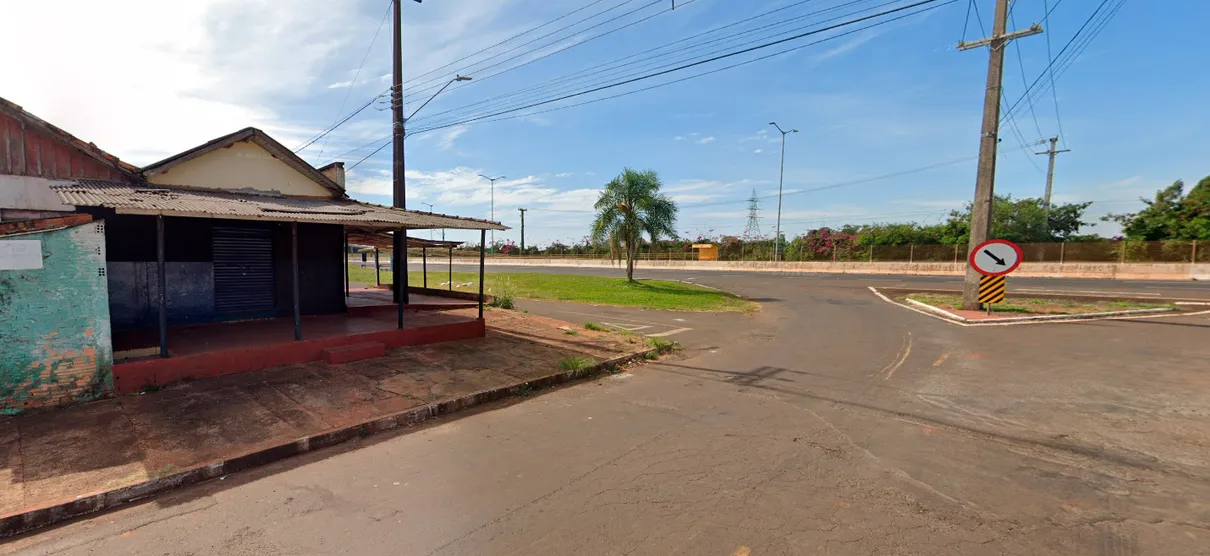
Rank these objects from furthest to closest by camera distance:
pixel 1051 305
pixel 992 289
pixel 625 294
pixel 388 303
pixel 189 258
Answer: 1. pixel 625 294
2. pixel 1051 305
3. pixel 992 289
4. pixel 388 303
5. pixel 189 258

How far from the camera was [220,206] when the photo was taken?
23.7ft

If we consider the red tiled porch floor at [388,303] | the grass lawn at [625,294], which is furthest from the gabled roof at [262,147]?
the grass lawn at [625,294]

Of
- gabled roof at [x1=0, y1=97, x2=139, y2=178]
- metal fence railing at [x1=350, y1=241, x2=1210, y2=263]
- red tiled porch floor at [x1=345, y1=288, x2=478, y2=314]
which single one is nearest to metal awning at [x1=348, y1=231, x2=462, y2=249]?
red tiled porch floor at [x1=345, y1=288, x2=478, y2=314]

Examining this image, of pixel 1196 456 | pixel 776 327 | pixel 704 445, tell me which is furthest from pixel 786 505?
pixel 776 327

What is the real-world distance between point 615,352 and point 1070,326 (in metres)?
11.6

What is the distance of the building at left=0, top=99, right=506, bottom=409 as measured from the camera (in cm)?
559

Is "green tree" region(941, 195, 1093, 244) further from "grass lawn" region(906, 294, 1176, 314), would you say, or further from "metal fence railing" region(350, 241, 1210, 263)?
"grass lawn" region(906, 294, 1176, 314)

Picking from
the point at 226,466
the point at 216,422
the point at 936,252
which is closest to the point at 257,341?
the point at 216,422

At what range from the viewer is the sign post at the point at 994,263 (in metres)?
14.0

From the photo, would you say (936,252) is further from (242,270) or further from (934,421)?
(242,270)

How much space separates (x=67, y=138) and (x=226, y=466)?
7.38 meters

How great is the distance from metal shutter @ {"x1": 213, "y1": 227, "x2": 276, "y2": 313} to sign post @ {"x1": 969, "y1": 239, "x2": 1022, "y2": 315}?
18.2m

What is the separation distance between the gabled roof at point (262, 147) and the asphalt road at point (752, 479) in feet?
25.1

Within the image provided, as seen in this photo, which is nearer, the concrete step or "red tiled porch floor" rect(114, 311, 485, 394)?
"red tiled porch floor" rect(114, 311, 485, 394)
